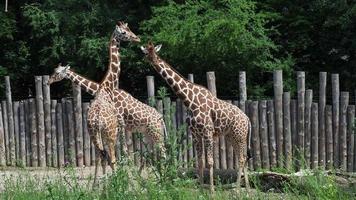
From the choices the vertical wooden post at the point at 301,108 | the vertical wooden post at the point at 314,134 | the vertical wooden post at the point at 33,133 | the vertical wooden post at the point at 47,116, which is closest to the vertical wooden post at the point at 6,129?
the vertical wooden post at the point at 33,133

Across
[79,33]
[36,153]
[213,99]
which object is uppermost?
[79,33]

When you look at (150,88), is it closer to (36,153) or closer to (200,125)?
(36,153)

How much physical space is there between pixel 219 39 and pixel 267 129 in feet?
8.88

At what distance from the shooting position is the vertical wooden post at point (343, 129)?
9828 mm

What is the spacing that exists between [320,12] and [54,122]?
5.46 meters

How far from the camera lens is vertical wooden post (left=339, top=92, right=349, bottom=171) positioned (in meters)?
9.83

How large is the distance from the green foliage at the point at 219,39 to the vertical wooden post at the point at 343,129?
108 inches

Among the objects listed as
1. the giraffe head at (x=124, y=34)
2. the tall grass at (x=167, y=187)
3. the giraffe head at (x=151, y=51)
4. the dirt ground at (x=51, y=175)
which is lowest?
the dirt ground at (x=51, y=175)

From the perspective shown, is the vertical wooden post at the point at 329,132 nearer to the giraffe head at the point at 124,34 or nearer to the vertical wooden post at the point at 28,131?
the giraffe head at the point at 124,34

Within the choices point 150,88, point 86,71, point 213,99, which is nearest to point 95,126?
point 213,99

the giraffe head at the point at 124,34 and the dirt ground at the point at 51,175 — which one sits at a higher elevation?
the giraffe head at the point at 124,34

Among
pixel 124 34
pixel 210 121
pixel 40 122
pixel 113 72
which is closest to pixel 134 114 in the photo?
pixel 113 72

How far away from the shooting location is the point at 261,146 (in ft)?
33.6

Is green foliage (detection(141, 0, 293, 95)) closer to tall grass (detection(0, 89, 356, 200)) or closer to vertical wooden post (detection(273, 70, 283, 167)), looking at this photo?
vertical wooden post (detection(273, 70, 283, 167))
